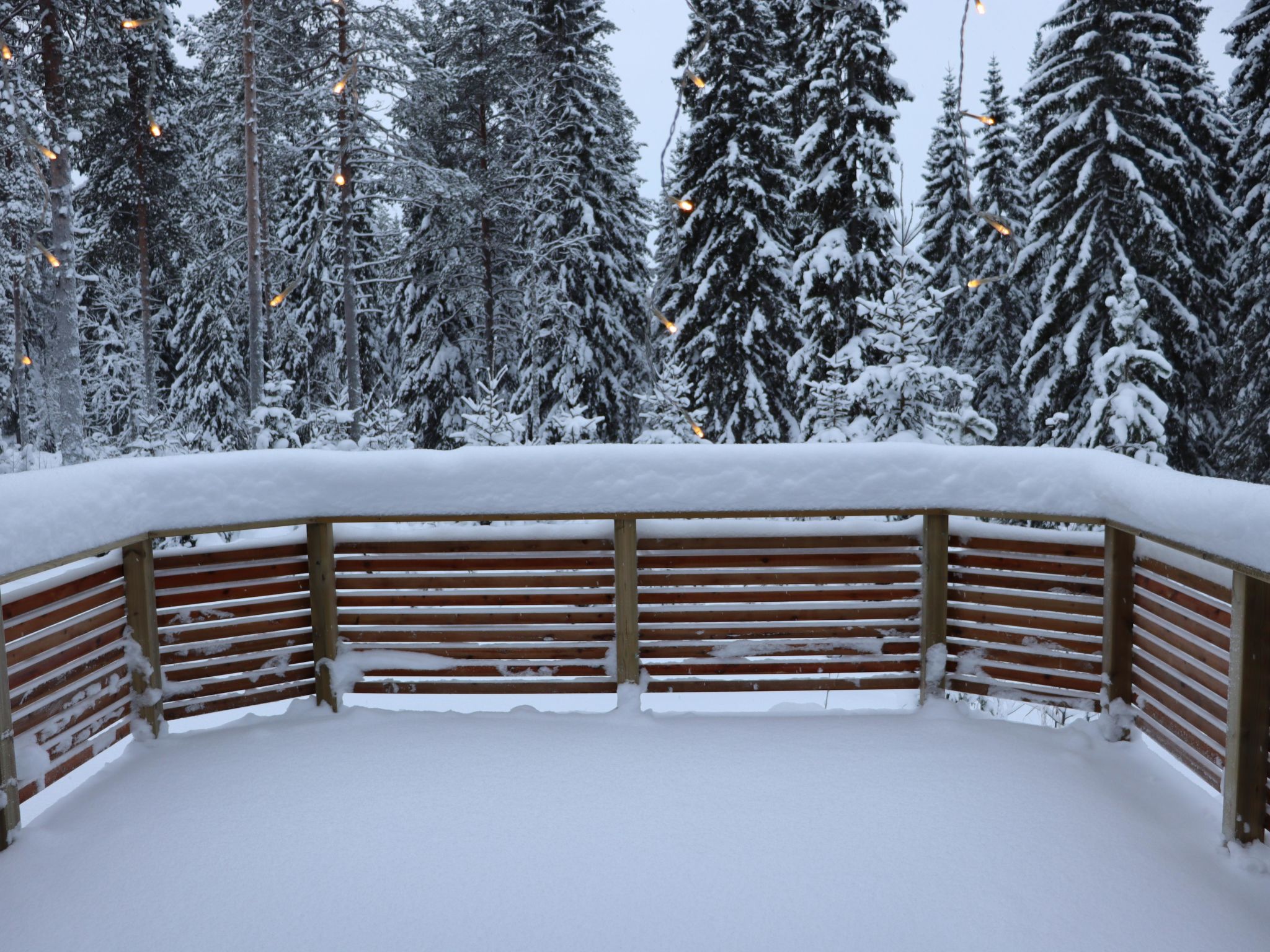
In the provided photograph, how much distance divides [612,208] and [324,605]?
646 inches

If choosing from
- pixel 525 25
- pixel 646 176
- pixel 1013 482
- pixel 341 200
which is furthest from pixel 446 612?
→ pixel 646 176

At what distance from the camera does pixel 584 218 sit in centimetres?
1878

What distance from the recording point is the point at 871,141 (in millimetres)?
15984

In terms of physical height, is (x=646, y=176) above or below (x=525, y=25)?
below

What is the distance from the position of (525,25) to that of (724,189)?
5443mm

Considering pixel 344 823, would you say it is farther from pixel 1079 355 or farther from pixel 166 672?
pixel 1079 355

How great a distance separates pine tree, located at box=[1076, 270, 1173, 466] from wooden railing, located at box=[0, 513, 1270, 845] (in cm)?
811

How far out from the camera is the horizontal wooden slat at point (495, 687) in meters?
5.44

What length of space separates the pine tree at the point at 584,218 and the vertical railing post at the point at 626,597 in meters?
12.6

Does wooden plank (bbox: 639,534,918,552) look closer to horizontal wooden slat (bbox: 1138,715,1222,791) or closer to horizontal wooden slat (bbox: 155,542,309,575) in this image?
horizontal wooden slat (bbox: 1138,715,1222,791)

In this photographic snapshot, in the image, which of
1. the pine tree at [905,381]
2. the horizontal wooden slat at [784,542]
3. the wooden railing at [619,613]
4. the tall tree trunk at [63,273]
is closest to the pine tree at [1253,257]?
the pine tree at [905,381]

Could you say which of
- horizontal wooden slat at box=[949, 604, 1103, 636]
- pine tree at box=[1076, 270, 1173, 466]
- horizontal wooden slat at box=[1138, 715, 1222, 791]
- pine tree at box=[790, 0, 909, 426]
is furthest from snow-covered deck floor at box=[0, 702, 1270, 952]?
pine tree at box=[790, 0, 909, 426]

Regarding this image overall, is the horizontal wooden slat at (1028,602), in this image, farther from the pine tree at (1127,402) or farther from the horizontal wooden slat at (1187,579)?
the pine tree at (1127,402)

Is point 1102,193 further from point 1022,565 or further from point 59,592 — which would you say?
point 59,592
